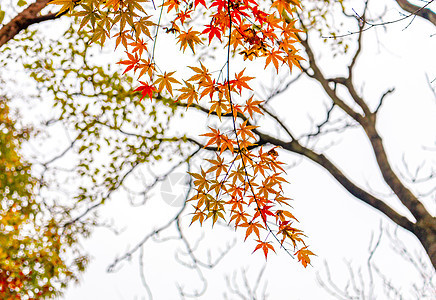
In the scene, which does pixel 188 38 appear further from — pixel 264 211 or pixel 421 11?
pixel 421 11

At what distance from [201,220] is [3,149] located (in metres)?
3.73

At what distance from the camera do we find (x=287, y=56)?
1.79m

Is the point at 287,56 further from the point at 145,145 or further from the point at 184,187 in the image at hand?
the point at 184,187

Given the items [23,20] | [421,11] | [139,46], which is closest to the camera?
[139,46]

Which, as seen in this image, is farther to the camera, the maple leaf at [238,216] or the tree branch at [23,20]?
the tree branch at [23,20]

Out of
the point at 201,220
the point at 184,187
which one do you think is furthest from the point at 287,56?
the point at 184,187

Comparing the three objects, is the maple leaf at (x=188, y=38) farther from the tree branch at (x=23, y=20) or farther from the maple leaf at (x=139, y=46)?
the tree branch at (x=23, y=20)

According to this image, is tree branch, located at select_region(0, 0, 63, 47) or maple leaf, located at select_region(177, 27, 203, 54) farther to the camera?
tree branch, located at select_region(0, 0, 63, 47)

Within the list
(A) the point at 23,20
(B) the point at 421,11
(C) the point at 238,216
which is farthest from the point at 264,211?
(B) the point at 421,11

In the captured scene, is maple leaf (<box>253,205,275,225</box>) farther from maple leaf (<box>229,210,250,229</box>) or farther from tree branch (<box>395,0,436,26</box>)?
tree branch (<box>395,0,436,26</box>)

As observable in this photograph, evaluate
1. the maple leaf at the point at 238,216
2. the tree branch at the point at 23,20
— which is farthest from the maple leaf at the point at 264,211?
the tree branch at the point at 23,20

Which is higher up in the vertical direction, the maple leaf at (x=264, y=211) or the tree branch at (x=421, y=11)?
the tree branch at (x=421, y=11)

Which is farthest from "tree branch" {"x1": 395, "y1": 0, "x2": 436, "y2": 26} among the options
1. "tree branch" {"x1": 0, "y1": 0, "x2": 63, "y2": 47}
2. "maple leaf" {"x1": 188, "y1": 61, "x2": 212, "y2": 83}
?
"maple leaf" {"x1": 188, "y1": 61, "x2": 212, "y2": 83}

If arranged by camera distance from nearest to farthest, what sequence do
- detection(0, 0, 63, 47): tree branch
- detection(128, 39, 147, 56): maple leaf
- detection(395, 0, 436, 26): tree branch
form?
detection(128, 39, 147, 56): maple leaf
detection(0, 0, 63, 47): tree branch
detection(395, 0, 436, 26): tree branch
